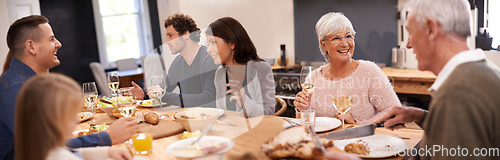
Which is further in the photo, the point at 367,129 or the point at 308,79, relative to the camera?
the point at 308,79

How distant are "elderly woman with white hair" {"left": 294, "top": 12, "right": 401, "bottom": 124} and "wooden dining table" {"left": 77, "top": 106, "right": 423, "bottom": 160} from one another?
39cm

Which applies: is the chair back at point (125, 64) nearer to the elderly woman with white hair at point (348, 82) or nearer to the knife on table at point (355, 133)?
the elderly woman with white hair at point (348, 82)

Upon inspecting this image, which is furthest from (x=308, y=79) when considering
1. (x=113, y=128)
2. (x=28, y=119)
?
(x=28, y=119)

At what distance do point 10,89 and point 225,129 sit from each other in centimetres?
99

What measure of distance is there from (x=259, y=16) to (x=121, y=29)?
3.66 m

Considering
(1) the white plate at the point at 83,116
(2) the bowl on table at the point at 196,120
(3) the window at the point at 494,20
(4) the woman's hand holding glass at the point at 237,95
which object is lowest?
(1) the white plate at the point at 83,116

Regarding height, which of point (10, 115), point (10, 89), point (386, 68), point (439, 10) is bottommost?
point (386, 68)

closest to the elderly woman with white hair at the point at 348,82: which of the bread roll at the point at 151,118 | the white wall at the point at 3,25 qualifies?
the bread roll at the point at 151,118

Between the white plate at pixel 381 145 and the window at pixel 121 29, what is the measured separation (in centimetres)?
669

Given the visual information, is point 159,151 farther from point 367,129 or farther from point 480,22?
point 480,22

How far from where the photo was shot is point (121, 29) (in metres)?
7.48

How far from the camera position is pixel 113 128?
157 centimetres

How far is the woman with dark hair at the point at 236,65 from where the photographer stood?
8.18 feet

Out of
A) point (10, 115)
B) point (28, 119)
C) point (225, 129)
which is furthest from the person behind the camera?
point (225, 129)
